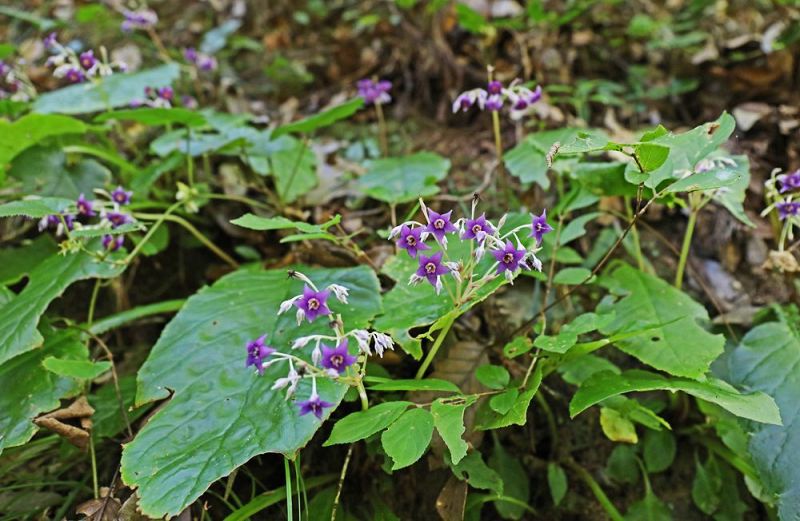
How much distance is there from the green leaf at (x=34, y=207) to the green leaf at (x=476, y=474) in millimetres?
1695

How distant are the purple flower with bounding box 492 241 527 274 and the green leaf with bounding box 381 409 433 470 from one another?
0.49m

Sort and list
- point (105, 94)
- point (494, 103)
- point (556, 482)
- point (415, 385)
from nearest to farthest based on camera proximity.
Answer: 1. point (415, 385)
2. point (556, 482)
3. point (494, 103)
4. point (105, 94)

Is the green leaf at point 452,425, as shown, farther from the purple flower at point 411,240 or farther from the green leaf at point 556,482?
the green leaf at point 556,482

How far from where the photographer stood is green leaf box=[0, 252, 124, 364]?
76.1 inches

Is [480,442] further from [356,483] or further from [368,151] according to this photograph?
[368,151]

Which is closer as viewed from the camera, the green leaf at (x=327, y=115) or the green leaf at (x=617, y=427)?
Answer: the green leaf at (x=617, y=427)

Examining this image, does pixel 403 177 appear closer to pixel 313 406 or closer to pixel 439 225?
pixel 439 225

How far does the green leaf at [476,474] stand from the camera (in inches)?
72.8

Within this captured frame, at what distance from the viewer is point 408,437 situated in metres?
1.57

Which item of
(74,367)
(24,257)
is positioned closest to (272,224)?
(74,367)

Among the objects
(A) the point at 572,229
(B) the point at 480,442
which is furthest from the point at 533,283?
(B) the point at 480,442

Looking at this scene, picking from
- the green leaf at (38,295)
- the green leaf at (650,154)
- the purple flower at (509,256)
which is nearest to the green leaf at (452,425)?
the purple flower at (509,256)

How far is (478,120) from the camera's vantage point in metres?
3.56

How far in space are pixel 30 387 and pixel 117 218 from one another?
0.69m
